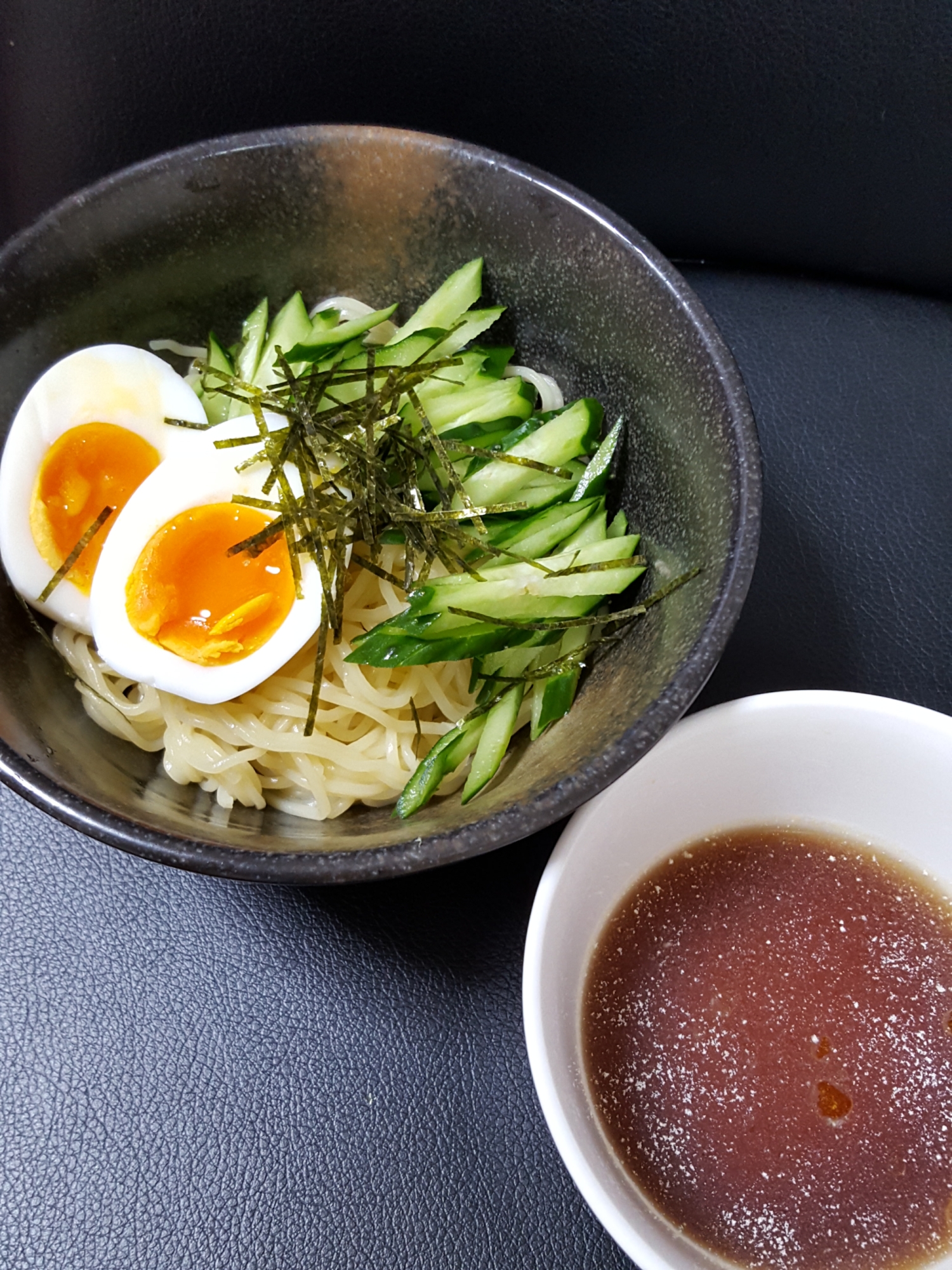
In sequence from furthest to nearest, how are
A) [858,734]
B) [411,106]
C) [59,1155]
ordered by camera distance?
[411,106]
[59,1155]
[858,734]

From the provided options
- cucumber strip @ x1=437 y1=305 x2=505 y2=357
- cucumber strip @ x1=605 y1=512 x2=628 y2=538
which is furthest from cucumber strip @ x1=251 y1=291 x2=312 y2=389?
cucumber strip @ x1=605 y1=512 x2=628 y2=538

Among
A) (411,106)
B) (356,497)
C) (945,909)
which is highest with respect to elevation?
(411,106)

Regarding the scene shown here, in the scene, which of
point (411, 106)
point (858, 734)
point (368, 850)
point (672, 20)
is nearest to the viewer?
point (368, 850)

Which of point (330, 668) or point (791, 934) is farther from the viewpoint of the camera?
point (330, 668)

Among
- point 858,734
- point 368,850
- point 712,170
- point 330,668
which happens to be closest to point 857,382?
point 712,170

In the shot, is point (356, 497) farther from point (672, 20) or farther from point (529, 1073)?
point (672, 20)

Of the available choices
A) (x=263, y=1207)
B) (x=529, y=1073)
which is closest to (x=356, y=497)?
(x=529, y=1073)

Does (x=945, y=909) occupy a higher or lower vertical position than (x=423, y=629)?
lower
